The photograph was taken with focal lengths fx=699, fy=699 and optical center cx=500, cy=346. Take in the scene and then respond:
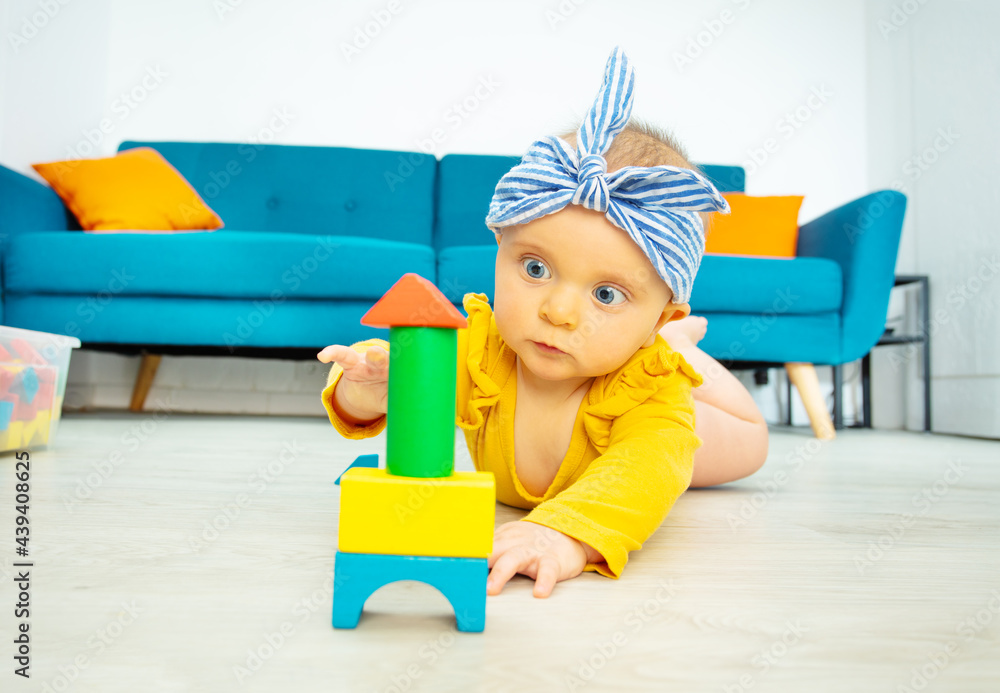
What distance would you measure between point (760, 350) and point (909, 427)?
1.15 meters

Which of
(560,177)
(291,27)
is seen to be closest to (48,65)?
(291,27)

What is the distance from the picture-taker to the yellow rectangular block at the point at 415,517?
45cm

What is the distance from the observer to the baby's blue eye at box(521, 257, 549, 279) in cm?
68

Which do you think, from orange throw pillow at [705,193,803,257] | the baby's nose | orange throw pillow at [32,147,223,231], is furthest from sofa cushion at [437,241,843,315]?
the baby's nose

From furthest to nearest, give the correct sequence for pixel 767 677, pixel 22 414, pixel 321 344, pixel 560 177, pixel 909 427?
1. pixel 909 427
2. pixel 321 344
3. pixel 22 414
4. pixel 560 177
5. pixel 767 677

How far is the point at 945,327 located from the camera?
8.48 ft

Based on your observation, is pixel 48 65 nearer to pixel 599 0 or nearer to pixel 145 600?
pixel 599 0

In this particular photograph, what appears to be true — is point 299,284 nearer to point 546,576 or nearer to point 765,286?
point 765,286

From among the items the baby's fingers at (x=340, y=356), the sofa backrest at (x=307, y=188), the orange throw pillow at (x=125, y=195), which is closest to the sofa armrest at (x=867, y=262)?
the sofa backrest at (x=307, y=188)

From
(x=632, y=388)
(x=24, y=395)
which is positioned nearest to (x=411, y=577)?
(x=632, y=388)

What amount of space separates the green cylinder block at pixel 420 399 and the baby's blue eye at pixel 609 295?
246 millimetres

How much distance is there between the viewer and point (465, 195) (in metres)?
2.62

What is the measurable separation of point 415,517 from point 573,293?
0.93ft

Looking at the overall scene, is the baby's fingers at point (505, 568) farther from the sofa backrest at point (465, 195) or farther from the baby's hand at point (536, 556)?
the sofa backrest at point (465, 195)
